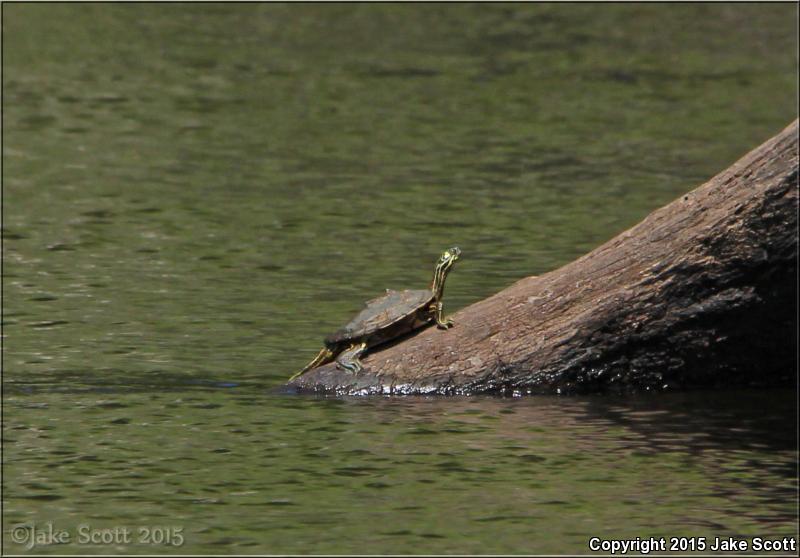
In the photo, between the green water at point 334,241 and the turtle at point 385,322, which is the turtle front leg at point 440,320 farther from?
the green water at point 334,241

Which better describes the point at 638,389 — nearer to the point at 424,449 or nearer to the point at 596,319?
the point at 596,319

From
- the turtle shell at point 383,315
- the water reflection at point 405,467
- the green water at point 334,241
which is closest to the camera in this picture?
the water reflection at point 405,467

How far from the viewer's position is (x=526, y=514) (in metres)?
7.65

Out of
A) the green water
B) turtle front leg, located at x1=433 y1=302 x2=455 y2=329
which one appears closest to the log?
turtle front leg, located at x1=433 y1=302 x2=455 y2=329

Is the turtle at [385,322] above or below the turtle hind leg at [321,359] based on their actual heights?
above

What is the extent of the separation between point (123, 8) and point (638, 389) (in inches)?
695

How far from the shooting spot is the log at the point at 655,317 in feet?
29.1

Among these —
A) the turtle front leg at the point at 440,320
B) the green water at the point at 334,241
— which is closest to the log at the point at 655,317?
the turtle front leg at the point at 440,320

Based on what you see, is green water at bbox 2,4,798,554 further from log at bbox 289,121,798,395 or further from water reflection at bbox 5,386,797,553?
log at bbox 289,121,798,395

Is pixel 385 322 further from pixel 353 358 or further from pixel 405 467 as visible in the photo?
pixel 405 467

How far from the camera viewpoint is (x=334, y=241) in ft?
45.0

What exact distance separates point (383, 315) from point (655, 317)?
143 centimetres

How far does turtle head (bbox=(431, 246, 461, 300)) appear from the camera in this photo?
9453mm

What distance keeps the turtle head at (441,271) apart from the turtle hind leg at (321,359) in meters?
0.67
